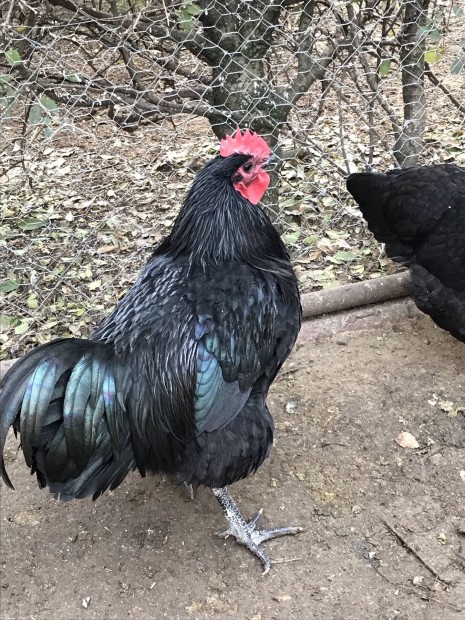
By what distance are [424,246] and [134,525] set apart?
1837 millimetres

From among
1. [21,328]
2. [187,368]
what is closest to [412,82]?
[187,368]

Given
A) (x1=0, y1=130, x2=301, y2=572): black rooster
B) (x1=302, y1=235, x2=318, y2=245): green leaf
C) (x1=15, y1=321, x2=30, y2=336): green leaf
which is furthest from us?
(x1=302, y1=235, x2=318, y2=245): green leaf

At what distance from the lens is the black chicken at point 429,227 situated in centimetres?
268

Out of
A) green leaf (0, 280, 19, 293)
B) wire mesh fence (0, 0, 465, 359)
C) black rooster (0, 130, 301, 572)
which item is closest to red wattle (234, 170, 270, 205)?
black rooster (0, 130, 301, 572)

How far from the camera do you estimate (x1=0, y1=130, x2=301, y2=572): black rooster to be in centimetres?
170

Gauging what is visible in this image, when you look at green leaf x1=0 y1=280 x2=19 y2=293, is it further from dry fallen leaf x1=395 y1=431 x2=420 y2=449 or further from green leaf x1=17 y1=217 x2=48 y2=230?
dry fallen leaf x1=395 y1=431 x2=420 y2=449

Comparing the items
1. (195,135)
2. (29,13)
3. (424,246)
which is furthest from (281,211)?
(29,13)

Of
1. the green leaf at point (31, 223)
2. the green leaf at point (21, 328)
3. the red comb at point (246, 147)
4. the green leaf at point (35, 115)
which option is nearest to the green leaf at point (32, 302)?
the green leaf at point (21, 328)

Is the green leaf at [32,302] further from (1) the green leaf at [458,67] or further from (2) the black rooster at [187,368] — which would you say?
(1) the green leaf at [458,67]

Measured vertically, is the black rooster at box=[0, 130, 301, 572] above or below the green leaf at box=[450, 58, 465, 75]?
below

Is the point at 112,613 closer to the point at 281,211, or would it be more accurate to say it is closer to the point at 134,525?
the point at 134,525

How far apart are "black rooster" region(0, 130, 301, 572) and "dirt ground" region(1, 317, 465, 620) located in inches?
6.0

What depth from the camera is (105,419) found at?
1.78m

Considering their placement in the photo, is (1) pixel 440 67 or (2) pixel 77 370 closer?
(2) pixel 77 370
